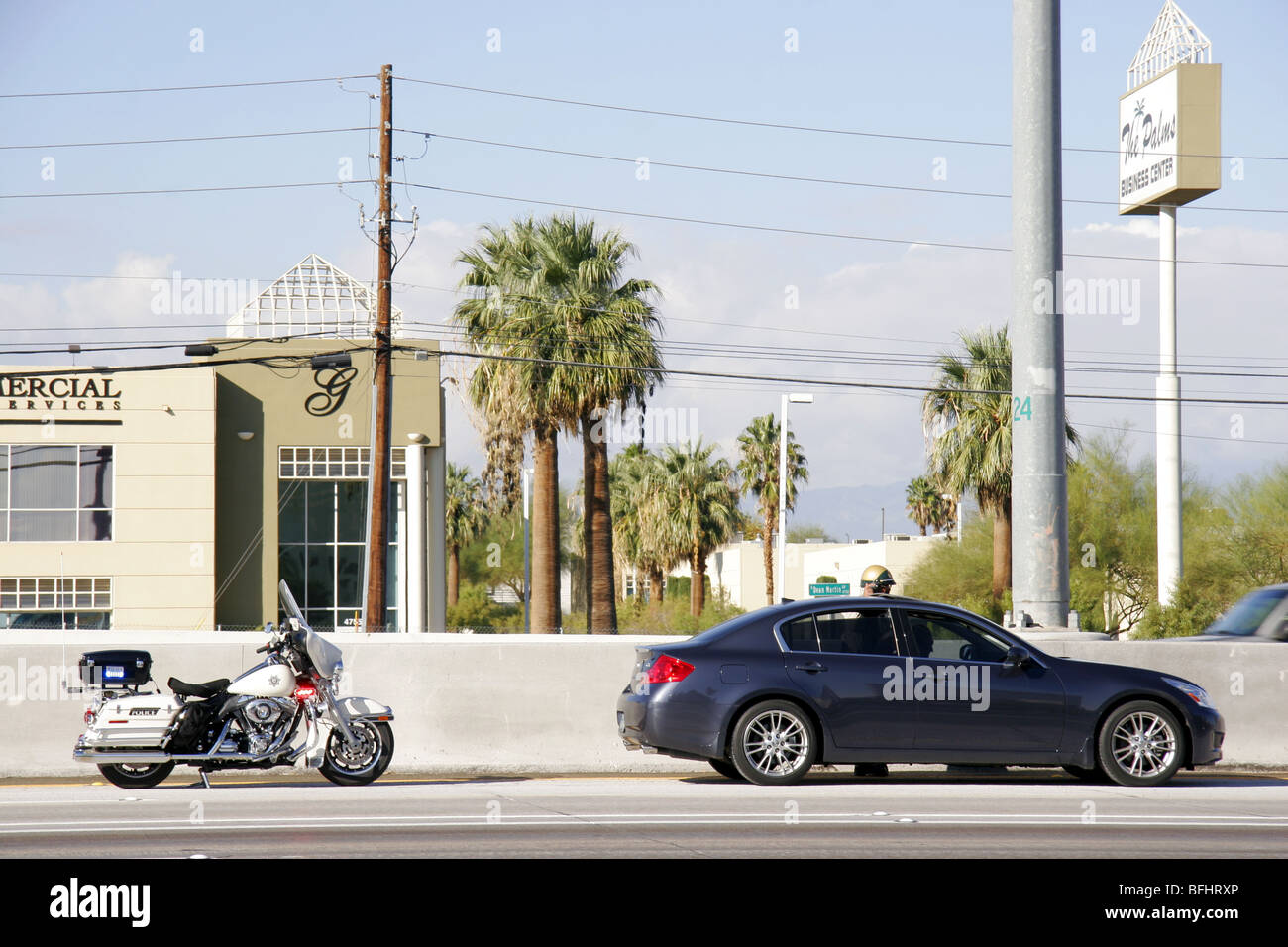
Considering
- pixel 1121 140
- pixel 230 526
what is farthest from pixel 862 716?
pixel 1121 140

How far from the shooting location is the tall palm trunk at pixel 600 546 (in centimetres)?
3444

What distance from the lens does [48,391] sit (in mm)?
36656

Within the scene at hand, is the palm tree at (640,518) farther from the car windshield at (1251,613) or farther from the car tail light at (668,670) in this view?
the car tail light at (668,670)

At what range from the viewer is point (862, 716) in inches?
418

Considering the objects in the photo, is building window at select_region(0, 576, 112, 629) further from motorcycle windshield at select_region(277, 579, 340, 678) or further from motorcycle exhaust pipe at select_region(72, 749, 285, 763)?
motorcycle windshield at select_region(277, 579, 340, 678)

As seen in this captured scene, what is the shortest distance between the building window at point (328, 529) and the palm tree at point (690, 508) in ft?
71.5

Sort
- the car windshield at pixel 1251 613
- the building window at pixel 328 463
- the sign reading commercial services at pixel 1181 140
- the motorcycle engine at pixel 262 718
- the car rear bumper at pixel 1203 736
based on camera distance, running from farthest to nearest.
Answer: the sign reading commercial services at pixel 1181 140 → the building window at pixel 328 463 → the car windshield at pixel 1251 613 → the car rear bumper at pixel 1203 736 → the motorcycle engine at pixel 262 718

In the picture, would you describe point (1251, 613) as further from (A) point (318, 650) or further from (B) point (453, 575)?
(B) point (453, 575)

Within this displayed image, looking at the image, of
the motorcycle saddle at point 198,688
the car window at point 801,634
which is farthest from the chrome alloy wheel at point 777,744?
the motorcycle saddle at point 198,688

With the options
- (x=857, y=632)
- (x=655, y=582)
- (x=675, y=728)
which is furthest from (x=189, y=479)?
(x=655, y=582)

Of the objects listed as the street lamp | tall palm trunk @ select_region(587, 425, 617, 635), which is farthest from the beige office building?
the street lamp

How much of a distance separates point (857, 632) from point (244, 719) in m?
4.95
